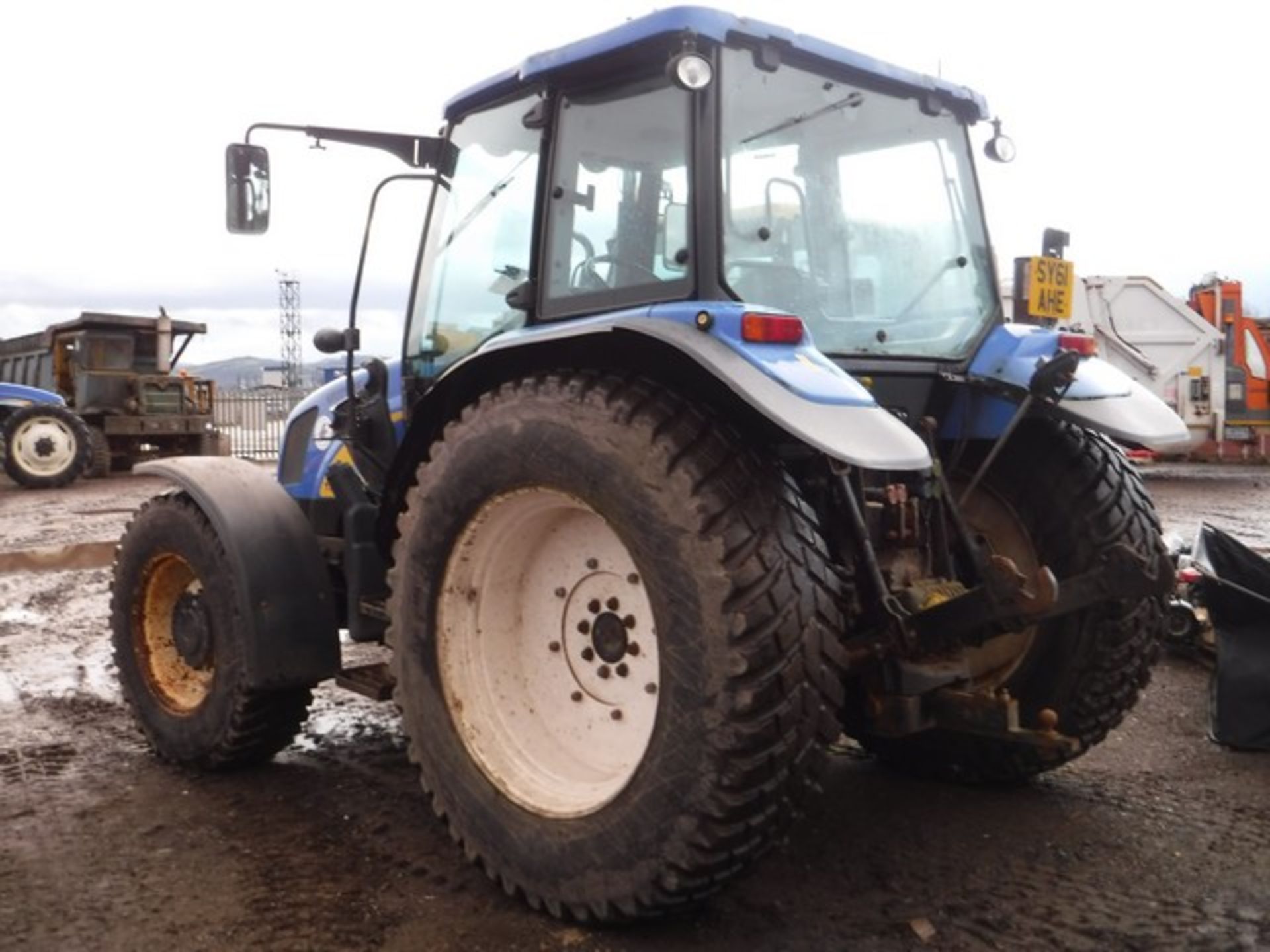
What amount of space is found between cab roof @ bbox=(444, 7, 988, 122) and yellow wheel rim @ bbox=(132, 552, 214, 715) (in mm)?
1974

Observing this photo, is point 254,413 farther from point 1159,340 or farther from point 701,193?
point 701,193

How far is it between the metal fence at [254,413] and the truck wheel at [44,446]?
8.67 meters

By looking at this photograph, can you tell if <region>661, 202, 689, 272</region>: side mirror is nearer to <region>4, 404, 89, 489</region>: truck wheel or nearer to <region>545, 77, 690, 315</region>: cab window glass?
<region>545, 77, 690, 315</region>: cab window glass

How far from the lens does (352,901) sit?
3096 millimetres

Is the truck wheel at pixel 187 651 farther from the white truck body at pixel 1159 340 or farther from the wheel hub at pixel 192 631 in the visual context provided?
the white truck body at pixel 1159 340

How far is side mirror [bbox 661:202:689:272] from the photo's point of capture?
3.13 meters

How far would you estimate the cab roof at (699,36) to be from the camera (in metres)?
3.08

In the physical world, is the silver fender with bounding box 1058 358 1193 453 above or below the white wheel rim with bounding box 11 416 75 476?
above

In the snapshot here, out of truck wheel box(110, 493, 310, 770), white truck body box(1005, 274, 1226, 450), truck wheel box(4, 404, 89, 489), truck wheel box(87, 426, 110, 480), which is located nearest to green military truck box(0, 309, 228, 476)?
truck wheel box(87, 426, 110, 480)

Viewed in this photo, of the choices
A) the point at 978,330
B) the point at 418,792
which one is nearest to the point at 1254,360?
the point at 978,330

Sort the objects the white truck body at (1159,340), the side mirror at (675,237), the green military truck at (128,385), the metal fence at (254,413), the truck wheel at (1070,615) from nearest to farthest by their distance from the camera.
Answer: the side mirror at (675,237) → the truck wheel at (1070,615) → the white truck body at (1159,340) → the green military truck at (128,385) → the metal fence at (254,413)

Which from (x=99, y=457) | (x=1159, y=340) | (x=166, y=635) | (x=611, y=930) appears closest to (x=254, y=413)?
(x=99, y=457)

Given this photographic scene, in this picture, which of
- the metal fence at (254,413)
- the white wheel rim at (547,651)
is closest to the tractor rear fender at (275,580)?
the white wheel rim at (547,651)

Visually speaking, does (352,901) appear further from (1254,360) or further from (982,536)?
(1254,360)
